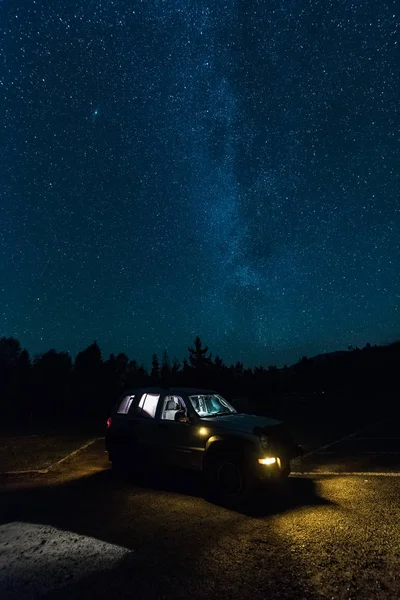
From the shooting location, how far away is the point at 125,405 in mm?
8617

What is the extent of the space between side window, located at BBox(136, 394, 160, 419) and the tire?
1.88 meters

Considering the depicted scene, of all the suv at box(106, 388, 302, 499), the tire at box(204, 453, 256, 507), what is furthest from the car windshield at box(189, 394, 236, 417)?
the tire at box(204, 453, 256, 507)

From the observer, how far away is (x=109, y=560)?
4004 millimetres

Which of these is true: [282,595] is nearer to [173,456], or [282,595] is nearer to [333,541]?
[333,541]

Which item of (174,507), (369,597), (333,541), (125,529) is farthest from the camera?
(174,507)

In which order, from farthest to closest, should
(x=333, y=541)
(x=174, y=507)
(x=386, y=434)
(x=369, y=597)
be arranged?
(x=386, y=434)
(x=174, y=507)
(x=333, y=541)
(x=369, y=597)

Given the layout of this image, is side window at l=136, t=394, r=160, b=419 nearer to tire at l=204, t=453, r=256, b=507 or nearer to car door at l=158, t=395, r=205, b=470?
car door at l=158, t=395, r=205, b=470

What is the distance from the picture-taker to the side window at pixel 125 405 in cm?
849

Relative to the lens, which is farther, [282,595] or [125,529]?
[125,529]

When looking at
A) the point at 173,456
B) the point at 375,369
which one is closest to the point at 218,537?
the point at 173,456

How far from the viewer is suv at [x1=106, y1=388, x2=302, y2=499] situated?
607cm

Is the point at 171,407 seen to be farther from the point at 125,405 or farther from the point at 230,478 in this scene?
the point at 230,478

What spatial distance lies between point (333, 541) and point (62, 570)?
123 inches

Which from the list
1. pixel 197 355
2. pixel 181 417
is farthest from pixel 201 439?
pixel 197 355
